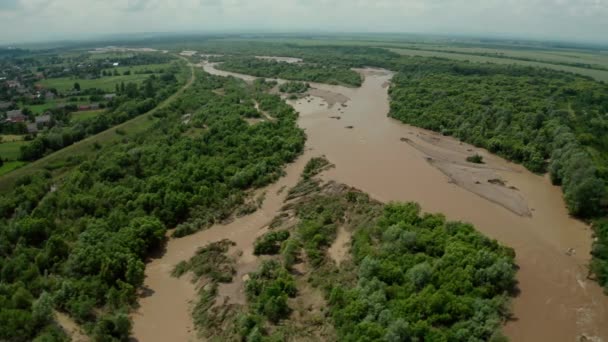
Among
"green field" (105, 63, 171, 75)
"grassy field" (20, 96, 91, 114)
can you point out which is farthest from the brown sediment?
"green field" (105, 63, 171, 75)

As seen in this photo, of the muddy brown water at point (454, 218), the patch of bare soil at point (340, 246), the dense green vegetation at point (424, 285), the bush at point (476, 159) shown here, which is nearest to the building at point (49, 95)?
the muddy brown water at point (454, 218)

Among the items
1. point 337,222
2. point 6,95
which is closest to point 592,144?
point 337,222

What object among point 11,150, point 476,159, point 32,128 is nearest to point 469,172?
point 476,159

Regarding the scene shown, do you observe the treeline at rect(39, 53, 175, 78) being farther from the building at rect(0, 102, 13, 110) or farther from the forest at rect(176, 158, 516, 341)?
the forest at rect(176, 158, 516, 341)

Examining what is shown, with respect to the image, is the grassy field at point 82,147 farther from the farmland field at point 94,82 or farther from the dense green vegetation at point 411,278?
the farmland field at point 94,82

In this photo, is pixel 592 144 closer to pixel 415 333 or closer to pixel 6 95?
pixel 415 333

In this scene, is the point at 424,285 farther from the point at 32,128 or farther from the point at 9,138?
the point at 32,128
